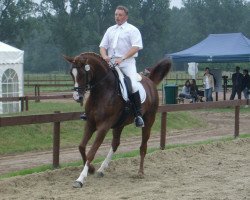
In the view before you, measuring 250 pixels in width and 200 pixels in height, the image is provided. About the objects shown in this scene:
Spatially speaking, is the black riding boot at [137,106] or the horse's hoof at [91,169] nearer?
the horse's hoof at [91,169]

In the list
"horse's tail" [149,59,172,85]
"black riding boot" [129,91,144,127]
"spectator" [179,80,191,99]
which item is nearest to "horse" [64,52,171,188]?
"black riding boot" [129,91,144,127]

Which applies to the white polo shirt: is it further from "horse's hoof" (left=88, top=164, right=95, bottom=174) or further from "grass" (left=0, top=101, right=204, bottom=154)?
"grass" (left=0, top=101, right=204, bottom=154)

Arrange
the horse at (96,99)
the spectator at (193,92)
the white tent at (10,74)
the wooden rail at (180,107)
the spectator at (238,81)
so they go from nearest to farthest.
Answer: the horse at (96,99), the wooden rail at (180,107), the white tent at (10,74), the spectator at (238,81), the spectator at (193,92)

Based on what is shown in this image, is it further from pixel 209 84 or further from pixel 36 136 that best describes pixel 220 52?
pixel 36 136

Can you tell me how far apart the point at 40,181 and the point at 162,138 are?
188 inches

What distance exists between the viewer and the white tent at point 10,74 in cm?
2375

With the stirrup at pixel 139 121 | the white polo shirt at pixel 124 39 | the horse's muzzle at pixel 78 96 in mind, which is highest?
the white polo shirt at pixel 124 39

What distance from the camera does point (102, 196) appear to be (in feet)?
26.9

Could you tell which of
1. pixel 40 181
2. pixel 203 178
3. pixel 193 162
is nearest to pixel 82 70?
pixel 40 181

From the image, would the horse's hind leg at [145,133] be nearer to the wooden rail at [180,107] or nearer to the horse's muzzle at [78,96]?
the horse's muzzle at [78,96]

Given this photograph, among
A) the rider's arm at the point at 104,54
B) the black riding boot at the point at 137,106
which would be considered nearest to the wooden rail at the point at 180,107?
the black riding boot at the point at 137,106

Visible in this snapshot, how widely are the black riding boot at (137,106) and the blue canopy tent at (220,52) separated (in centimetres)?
1769

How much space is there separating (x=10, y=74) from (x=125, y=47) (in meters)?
15.1

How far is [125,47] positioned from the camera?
996cm
